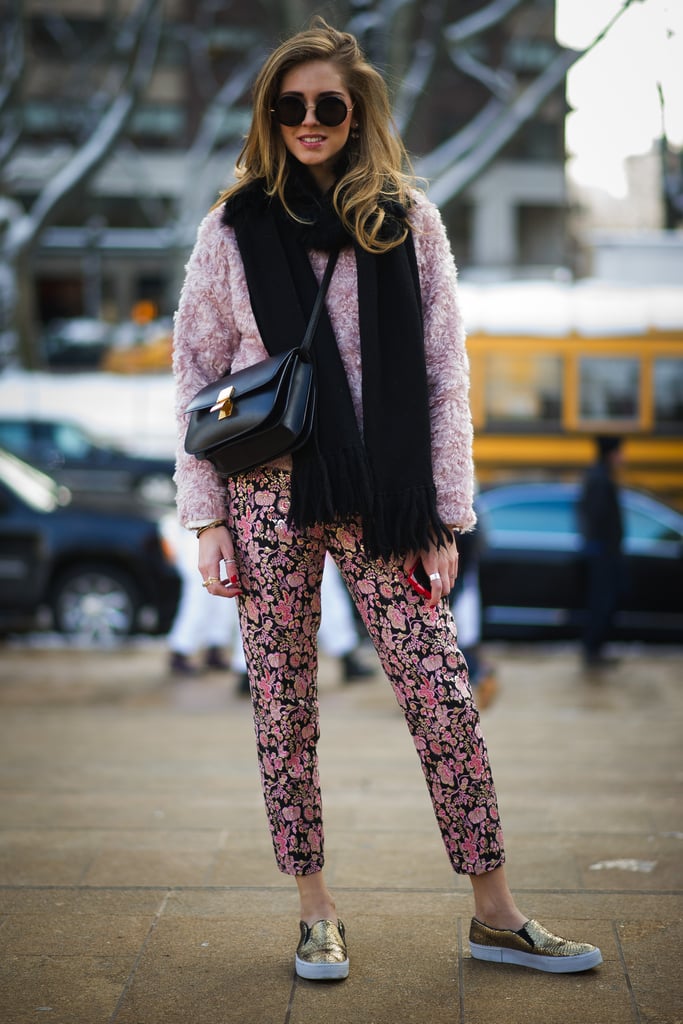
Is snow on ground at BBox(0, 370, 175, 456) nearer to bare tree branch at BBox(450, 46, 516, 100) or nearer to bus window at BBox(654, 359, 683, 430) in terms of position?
bare tree branch at BBox(450, 46, 516, 100)

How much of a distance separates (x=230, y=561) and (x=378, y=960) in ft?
3.02

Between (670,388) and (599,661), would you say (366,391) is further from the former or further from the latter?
(670,388)

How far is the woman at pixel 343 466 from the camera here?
8.99ft

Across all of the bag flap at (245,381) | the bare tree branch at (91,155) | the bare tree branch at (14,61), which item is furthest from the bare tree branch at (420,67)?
the bag flap at (245,381)

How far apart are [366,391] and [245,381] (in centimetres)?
25

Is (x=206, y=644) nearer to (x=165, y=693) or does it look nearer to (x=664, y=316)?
(x=165, y=693)

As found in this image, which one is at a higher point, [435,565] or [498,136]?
[498,136]

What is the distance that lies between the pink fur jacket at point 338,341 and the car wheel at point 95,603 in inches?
274

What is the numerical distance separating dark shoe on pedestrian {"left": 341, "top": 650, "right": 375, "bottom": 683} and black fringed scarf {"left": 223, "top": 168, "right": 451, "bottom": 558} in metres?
5.01

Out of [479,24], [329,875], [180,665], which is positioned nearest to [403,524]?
[329,875]

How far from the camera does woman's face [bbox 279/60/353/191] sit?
9.29 ft

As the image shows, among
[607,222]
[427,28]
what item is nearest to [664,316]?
[427,28]

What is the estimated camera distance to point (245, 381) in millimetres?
2752

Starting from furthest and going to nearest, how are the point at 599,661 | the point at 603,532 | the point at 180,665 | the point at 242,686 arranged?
the point at 603,532
the point at 599,661
the point at 180,665
the point at 242,686
